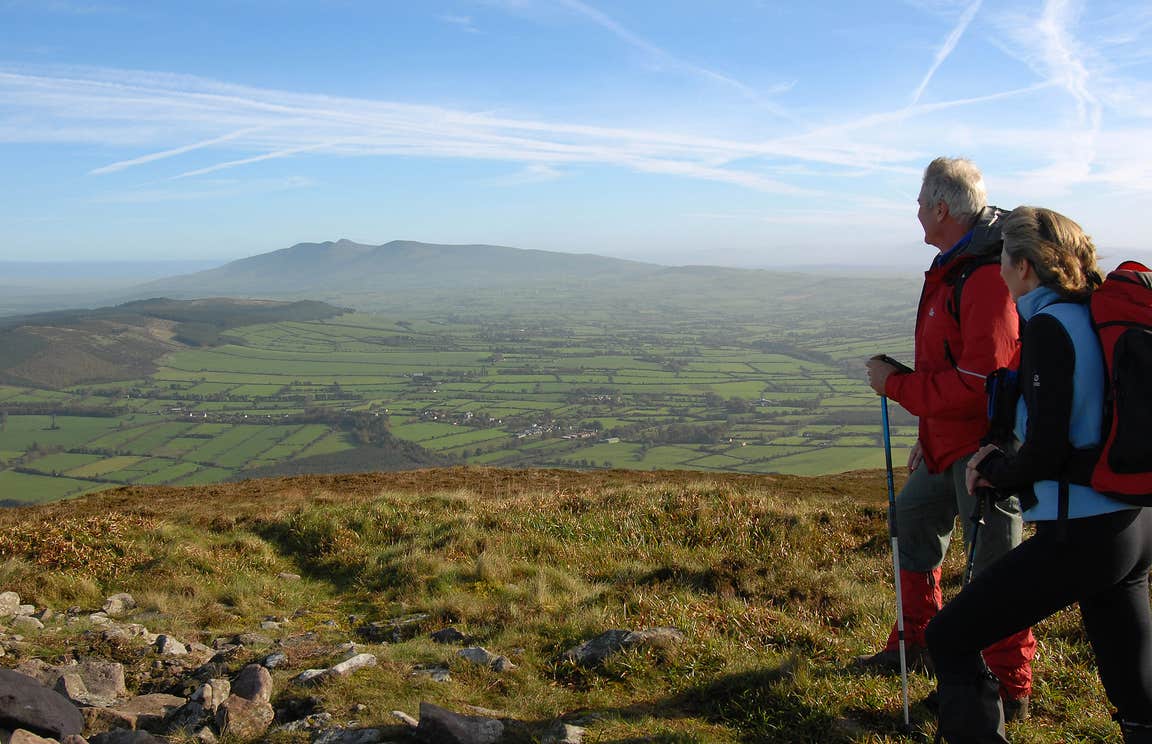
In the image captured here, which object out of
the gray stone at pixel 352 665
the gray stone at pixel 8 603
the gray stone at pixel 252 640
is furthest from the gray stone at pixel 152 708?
the gray stone at pixel 8 603

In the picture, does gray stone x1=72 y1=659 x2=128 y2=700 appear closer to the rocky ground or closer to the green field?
the rocky ground

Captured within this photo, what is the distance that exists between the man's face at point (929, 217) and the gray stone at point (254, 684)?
200 inches

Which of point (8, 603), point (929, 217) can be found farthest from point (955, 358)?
point (8, 603)

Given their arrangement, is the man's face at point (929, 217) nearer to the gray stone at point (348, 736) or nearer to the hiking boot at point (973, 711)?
the hiking boot at point (973, 711)

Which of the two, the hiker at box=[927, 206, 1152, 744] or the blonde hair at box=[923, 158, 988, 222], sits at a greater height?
the blonde hair at box=[923, 158, 988, 222]

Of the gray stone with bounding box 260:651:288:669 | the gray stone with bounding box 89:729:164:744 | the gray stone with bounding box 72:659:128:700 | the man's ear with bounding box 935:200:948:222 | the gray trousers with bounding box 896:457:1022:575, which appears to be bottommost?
the gray stone with bounding box 260:651:288:669

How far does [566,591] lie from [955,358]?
4353 millimetres

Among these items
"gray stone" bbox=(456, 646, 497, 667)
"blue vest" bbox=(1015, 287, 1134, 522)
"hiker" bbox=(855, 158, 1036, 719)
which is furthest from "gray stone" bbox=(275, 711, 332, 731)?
"blue vest" bbox=(1015, 287, 1134, 522)

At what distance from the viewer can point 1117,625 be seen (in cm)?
305

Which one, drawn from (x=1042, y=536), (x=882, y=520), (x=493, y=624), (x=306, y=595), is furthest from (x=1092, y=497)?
(x=306, y=595)

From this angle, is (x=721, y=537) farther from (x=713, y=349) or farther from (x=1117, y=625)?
(x=713, y=349)

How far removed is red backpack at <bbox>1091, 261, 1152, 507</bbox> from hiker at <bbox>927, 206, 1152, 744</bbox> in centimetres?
7

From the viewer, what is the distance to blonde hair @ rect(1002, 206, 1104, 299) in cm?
308

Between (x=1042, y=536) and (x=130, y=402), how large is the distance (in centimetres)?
8078
